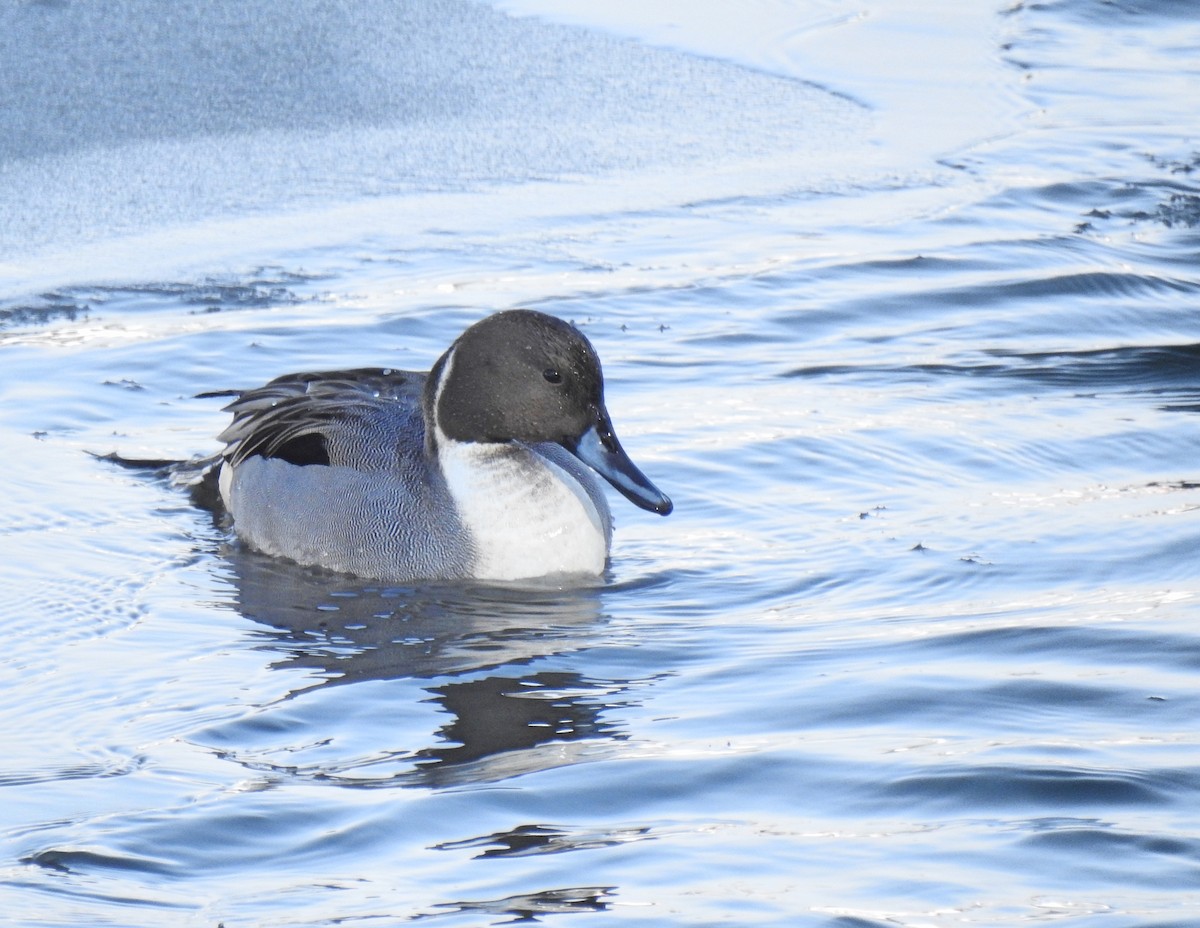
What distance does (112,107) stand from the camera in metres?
8.81

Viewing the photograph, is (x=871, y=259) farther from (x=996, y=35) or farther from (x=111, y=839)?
(x=111, y=839)

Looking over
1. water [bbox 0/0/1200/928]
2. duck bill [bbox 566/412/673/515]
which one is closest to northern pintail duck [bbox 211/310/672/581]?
duck bill [bbox 566/412/673/515]

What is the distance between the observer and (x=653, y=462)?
575cm

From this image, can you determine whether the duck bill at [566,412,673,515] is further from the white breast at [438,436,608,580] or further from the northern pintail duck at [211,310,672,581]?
the white breast at [438,436,608,580]

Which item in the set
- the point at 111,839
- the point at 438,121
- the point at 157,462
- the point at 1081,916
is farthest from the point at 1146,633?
the point at 438,121

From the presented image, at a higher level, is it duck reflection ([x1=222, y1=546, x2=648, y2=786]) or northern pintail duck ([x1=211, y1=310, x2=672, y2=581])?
northern pintail duck ([x1=211, y1=310, x2=672, y2=581])

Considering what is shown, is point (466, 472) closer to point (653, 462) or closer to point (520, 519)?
point (520, 519)

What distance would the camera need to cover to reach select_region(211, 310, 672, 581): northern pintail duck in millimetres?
4910

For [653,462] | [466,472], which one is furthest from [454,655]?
[653,462]

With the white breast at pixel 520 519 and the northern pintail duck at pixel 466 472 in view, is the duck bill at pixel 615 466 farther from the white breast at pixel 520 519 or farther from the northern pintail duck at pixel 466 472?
the white breast at pixel 520 519

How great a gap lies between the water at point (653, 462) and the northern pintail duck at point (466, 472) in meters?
0.12

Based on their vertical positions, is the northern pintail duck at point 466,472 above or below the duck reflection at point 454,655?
above

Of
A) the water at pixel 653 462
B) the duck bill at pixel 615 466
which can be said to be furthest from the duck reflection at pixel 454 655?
the duck bill at pixel 615 466

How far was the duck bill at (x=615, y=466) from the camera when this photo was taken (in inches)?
189
